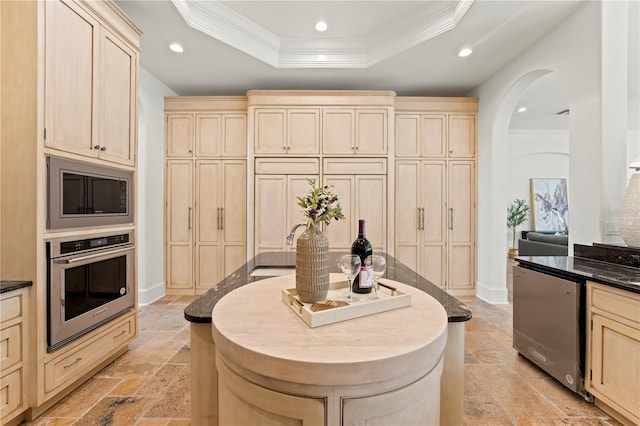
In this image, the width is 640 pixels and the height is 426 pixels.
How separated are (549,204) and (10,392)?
9.69 meters

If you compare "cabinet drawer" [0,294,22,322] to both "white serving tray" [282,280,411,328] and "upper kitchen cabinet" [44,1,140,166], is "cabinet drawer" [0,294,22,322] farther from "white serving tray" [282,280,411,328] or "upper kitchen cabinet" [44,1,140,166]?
"white serving tray" [282,280,411,328]

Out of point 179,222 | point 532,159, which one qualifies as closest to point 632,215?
point 179,222

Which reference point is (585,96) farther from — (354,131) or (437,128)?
(354,131)

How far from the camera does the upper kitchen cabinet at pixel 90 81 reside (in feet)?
6.04

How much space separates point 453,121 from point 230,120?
3204 mm

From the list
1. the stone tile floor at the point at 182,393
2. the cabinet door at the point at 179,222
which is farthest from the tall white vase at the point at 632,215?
the cabinet door at the point at 179,222

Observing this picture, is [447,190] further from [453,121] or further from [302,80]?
[302,80]

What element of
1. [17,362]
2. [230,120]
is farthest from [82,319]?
[230,120]

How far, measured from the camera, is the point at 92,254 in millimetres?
2105

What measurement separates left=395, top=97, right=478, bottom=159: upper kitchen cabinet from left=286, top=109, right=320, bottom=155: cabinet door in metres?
1.18

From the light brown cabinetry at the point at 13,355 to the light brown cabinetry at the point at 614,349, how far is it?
135 inches

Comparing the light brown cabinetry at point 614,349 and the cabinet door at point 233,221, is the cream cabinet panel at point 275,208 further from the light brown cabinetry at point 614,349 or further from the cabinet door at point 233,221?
the light brown cabinetry at point 614,349

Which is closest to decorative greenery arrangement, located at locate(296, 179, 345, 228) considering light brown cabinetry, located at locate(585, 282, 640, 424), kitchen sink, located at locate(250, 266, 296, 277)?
kitchen sink, located at locate(250, 266, 296, 277)

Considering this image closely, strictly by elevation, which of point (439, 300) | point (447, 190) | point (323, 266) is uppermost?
point (447, 190)
